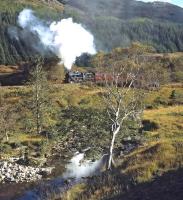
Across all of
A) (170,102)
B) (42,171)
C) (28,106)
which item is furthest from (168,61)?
(42,171)

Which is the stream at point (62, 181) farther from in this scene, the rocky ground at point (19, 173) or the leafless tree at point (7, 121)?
the leafless tree at point (7, 121)

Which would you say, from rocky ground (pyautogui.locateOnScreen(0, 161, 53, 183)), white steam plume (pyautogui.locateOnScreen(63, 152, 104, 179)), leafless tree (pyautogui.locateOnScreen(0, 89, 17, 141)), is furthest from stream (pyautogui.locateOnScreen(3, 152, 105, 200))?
leafless tree (pyautogui.locateOnScreen(0, 89, 17, 141))

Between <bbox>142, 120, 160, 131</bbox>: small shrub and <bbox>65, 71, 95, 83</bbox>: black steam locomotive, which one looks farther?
<bbox>65, 71, 95, 83</bbox>: black steam locomotive

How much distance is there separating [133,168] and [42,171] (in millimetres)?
27251

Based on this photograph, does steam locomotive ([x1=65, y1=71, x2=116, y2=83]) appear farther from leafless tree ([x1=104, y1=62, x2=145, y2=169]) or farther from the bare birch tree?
leafless tree ([x1=104, y1=62, x2=145, y2=169])

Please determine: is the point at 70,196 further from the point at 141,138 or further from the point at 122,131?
the point at 141,138

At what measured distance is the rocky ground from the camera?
→ 6078 cm

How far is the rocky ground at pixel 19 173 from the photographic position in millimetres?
60781

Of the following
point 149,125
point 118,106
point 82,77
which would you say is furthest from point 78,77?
point 118,106

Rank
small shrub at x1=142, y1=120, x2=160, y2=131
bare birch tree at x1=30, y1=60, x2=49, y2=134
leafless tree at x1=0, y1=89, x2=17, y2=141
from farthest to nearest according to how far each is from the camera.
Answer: bare birch tree at x1=30, y1=60, x2=49, y2=134, small shrub at x1=142, y1=120, x2=160, y2=131, leafless tree at x1=0, y1=89, x2=17, y2=141

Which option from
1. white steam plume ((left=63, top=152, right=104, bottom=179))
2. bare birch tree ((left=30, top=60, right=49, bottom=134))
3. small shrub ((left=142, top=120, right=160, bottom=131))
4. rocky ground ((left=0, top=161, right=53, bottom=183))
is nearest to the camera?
white steam plume ((left=63, top=152, right=104, bottom=179))

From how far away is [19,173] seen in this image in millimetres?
63500

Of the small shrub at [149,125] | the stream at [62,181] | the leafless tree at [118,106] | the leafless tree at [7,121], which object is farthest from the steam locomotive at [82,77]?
the stream at [62,181]

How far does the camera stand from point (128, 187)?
32.3 metres
